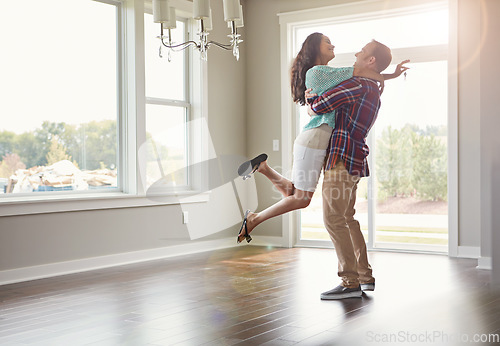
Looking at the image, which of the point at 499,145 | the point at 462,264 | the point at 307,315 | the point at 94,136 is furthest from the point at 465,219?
the point at 94,136

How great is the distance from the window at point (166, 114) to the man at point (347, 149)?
2341mm

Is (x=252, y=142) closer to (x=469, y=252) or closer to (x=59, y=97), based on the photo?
(x=59, y=97)

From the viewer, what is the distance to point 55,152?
4.75m

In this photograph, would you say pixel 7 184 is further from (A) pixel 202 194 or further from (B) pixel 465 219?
(B) pixel 465 219

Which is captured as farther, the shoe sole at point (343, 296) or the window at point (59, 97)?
the window at point (59, 97)

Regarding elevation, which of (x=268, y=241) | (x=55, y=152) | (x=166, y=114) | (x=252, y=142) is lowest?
(x=268, y=241)

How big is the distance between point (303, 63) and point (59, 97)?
2.13 metres

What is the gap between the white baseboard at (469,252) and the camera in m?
5.23

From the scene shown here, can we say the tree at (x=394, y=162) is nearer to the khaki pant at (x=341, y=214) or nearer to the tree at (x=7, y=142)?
the khaki pant at (x=341, y=214)

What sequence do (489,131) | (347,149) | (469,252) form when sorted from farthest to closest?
1. (469,252)
2. (489,131)
3. (347,149)

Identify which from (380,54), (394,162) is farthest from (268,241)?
(380,54)

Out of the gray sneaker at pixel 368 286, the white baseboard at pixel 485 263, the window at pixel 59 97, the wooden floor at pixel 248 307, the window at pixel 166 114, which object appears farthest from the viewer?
the window at pixel 166 114

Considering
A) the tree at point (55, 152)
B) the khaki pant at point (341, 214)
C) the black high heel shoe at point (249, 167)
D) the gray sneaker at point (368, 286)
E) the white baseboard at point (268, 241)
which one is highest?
the tree at point (55, 152)

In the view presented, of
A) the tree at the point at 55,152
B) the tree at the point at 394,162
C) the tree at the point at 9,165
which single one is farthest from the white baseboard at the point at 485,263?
the tree at the point at 9,165
